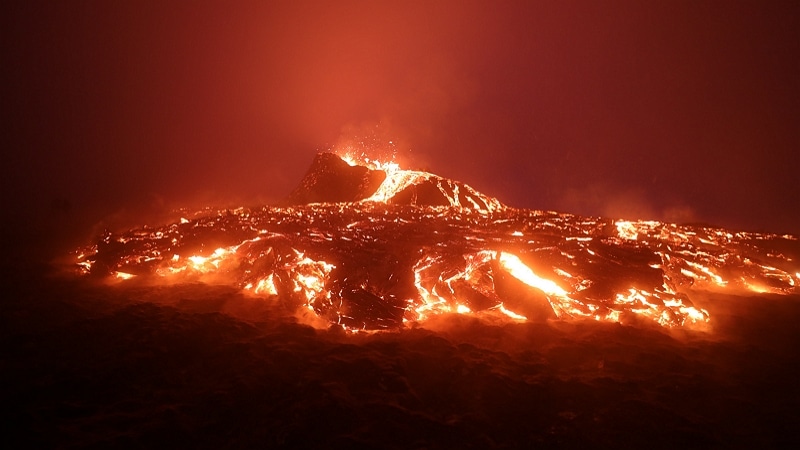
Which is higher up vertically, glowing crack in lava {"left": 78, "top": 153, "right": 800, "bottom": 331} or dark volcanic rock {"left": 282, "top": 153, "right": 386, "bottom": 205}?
dark volcanic rock {"left": 282, "top": 153, "right": 386, "bottom": 205}

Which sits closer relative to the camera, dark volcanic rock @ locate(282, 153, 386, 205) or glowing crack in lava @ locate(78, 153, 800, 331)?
glowing crack in lava @ locate(78, 153, 800, 331)

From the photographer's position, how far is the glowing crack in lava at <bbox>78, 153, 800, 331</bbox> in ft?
32.6

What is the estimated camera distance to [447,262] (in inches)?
423

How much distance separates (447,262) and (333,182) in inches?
408

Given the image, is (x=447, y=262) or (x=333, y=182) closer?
(x=447, y=262)

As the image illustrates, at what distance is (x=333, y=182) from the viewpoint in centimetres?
1938

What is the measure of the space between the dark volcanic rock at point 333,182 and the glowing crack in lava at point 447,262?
170 inches

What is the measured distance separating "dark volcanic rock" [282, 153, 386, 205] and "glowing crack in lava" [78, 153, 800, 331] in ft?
14.2

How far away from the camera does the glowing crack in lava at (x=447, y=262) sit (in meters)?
9.92

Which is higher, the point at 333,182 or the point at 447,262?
the point at 333,182

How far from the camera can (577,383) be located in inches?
266

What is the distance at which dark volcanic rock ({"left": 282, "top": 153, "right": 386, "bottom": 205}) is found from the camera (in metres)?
18.9

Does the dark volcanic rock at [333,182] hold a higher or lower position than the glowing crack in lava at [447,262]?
higher

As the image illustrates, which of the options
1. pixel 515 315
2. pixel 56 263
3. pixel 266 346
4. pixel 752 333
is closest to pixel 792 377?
pixel 752 333
